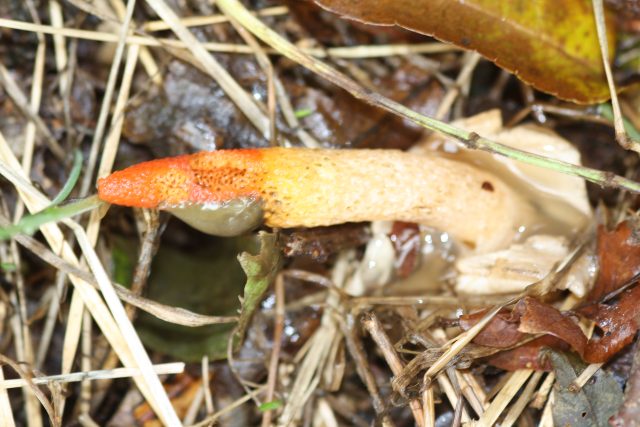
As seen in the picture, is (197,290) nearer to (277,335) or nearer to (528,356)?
(277,335)

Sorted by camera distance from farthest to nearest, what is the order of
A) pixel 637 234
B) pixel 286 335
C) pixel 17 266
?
pixel 286 335
pixel 17 266
pixel 637 234

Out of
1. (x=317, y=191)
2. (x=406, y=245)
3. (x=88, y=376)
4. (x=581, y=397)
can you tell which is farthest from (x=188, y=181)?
(x=581, y=397)

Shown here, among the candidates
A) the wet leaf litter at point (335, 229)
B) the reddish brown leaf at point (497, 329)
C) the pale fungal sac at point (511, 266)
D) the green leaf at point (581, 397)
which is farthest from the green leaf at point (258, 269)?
the green leaf at point (581, 397)

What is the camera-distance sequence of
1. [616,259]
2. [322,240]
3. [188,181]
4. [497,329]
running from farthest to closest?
[322,240] → [616,259] → [497,329] → [188,181]

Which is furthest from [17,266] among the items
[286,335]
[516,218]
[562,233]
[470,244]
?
[562,233]

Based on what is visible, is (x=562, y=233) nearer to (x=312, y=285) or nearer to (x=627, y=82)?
(x=627, y=82)

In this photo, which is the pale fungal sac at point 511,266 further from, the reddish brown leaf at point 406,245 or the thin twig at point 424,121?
the thin twig at point 424,121
